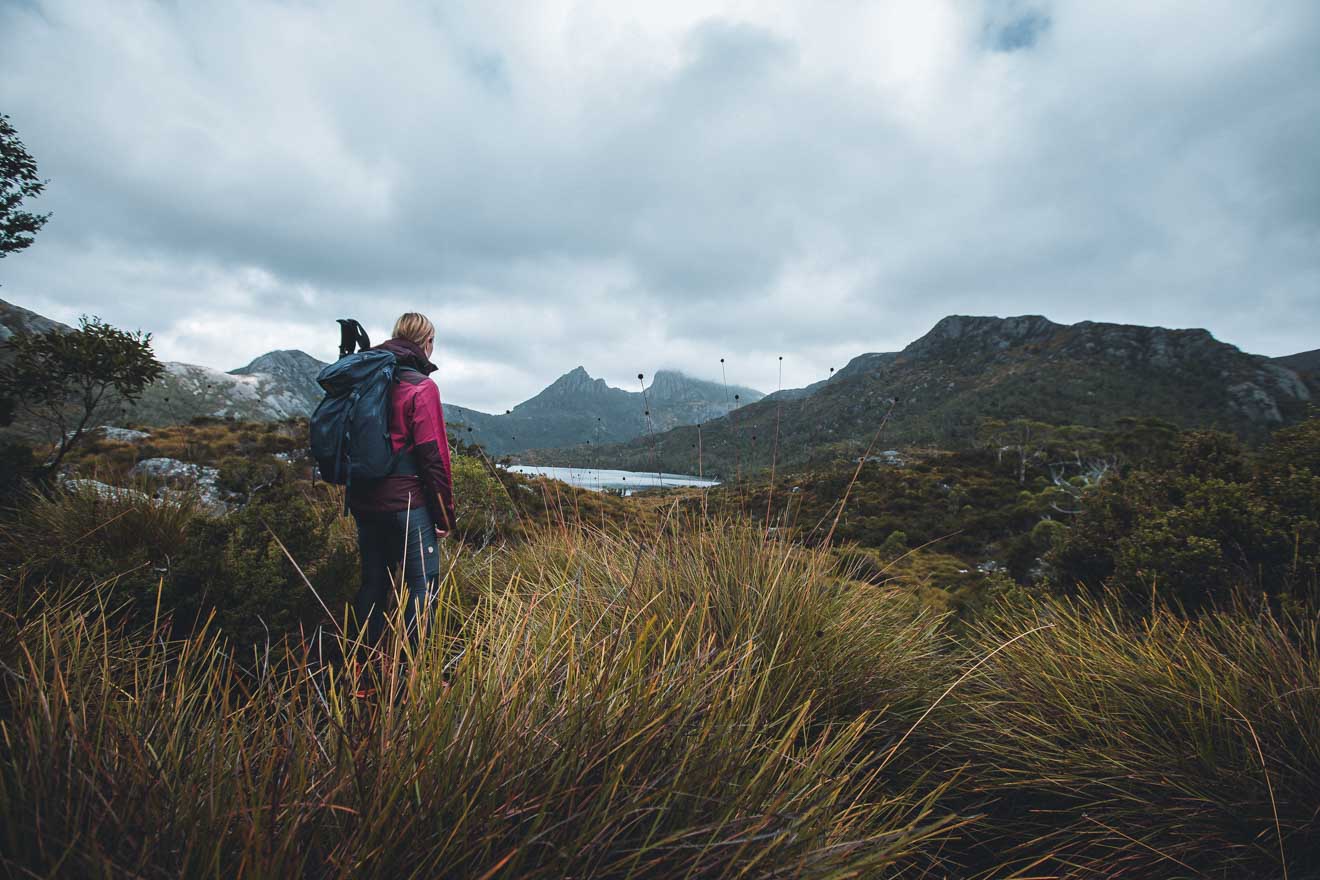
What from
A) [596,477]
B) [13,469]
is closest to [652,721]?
[596,477]

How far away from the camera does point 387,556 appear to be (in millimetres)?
2988

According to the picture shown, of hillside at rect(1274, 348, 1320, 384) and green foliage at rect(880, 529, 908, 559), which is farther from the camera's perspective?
hillside at rect(1274, 348, 1320, 384)

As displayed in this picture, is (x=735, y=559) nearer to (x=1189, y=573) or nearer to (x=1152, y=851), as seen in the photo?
(x=1152, y=851)

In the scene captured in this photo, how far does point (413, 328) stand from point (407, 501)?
1.30 metres

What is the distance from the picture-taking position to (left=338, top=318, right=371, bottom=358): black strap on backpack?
10.8ft

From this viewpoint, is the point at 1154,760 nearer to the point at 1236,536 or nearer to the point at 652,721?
the point at 652,721

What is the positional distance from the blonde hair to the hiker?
0.29m

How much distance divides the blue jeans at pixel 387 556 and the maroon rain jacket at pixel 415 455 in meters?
0.07

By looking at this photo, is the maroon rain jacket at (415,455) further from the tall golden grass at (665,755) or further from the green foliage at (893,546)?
the green foliage at (893,546)

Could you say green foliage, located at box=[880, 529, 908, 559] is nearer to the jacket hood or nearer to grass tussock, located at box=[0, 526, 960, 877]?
the jacket hood

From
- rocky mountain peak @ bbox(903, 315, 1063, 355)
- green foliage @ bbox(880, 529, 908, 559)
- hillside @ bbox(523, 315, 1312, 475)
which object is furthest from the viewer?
rocky mountain peak @ bbox(903, 315, 1063, 355)

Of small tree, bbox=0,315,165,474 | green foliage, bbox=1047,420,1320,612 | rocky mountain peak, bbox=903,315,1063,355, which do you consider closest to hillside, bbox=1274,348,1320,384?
rocky mountain peak, bbox=903,315,1063,355

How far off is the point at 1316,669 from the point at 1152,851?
108cm

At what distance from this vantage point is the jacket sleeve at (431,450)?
9.50 feet
